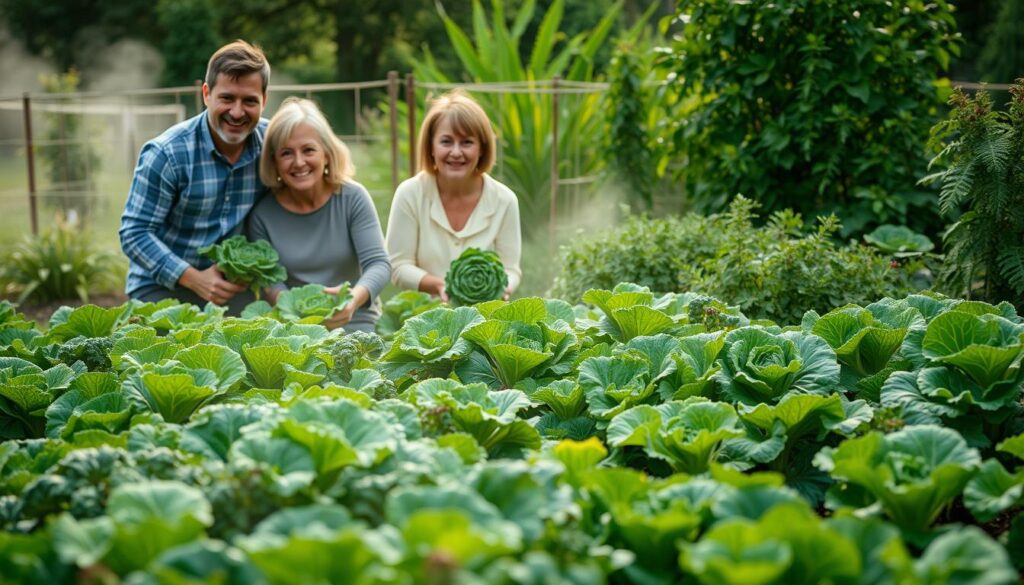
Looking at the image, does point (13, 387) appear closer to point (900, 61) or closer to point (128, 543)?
point (128, 543)

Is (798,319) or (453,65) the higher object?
(453,65)

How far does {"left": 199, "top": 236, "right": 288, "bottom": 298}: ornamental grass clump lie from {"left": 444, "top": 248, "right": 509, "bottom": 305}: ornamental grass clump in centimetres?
69

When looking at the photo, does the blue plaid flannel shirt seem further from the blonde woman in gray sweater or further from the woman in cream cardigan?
the woman in cream cardigan

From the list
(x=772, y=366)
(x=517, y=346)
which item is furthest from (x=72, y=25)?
(x=772, y=366)

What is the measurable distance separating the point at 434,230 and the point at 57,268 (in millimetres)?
4896

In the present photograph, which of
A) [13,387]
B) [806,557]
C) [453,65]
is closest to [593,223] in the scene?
[13,387]

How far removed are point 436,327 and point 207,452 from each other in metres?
0.91

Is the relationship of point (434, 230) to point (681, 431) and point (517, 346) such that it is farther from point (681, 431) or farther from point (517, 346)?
point (681, 431)

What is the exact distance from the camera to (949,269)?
3363mm

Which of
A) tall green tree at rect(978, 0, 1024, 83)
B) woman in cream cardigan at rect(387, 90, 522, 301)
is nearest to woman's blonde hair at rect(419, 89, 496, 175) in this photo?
woman in cream cardigan at rect(387, 90, 522, 301)

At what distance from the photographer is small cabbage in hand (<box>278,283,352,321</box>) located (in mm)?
3394

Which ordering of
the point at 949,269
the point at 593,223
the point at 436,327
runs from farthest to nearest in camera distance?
the point at 593,223 < the point at 949,269 < the point at 436,327

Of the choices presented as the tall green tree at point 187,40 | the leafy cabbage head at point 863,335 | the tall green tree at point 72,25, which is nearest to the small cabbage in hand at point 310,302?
the leafy cabbage head at point 863,335

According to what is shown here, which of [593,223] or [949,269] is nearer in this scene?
[949,269]
